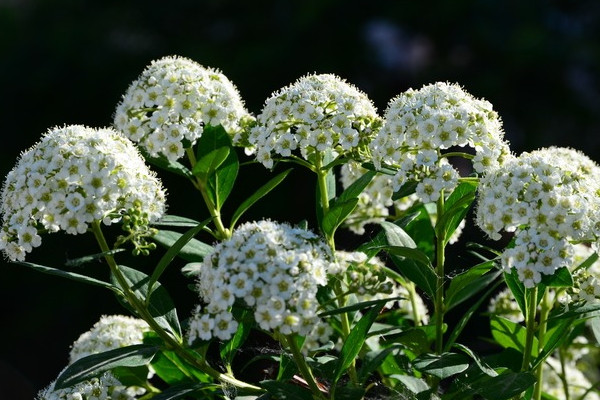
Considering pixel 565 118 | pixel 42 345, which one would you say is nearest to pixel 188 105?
pixel 42 345

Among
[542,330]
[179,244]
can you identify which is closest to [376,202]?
[542,330]

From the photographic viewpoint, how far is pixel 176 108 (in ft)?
5.45

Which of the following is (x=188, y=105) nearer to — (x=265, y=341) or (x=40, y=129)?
(x=265, y=341)

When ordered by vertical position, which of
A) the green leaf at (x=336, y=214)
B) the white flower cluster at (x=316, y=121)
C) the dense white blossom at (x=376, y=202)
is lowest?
the green leaf at (x=336, y=214)

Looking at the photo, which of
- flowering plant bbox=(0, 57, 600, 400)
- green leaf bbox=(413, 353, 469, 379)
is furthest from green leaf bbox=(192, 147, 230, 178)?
green leaf bbox=(413, 353, 469, 379)

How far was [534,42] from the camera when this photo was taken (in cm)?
628

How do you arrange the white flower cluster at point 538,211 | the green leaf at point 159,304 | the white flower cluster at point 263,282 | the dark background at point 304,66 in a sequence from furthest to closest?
the dark background at point 304,66 < the green leaf at point 159,304 < the white flower cluster at point 538,211 < the white flower cluster at point 263,282

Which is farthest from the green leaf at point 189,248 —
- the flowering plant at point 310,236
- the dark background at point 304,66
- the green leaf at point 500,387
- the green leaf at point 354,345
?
the dark background at point 304,66

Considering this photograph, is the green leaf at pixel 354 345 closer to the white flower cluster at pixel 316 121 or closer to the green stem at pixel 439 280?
the green stem at pixel 439 280

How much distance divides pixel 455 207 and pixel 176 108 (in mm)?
529

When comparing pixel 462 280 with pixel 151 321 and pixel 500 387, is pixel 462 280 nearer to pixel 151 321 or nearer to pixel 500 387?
pixel 500 387

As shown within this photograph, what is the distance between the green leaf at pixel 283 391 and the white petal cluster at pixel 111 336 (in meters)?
0.38

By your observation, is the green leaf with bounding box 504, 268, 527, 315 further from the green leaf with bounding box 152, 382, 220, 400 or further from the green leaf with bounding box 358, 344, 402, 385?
the green leaf with bounding box 152, 382, 220, 400

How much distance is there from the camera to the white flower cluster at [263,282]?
122 centimetres
